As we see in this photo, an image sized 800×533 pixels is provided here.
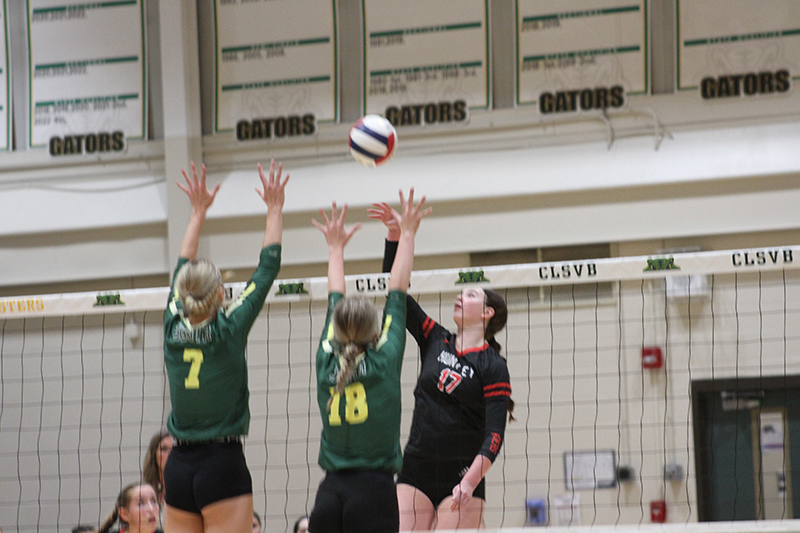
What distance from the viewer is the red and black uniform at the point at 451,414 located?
471 cm

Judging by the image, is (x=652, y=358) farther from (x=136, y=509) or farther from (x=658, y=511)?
(x=136, y=509)

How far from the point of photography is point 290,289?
5133 mm

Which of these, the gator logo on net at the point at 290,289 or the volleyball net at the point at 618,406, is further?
the volleyball net at the point at 618,406

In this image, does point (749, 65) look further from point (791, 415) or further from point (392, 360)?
point (392, 360)

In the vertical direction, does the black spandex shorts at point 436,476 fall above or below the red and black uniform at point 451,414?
below

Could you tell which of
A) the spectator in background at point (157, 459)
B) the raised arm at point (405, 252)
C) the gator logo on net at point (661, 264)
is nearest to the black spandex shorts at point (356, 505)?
the raised arm at point (405, 252)

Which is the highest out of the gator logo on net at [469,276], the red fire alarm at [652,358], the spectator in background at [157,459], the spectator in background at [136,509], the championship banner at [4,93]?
the championship banner at [4,93]

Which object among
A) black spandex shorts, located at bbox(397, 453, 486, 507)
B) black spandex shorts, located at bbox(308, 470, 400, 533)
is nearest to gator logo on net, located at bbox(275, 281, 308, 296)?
black spandex shorts, located at bbox(397, 453, 486, 507)

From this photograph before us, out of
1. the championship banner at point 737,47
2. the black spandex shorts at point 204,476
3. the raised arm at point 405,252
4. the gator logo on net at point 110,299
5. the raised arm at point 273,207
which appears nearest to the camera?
the black spandex shorts at point 204,476

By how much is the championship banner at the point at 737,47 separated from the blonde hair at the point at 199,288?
6.40 m

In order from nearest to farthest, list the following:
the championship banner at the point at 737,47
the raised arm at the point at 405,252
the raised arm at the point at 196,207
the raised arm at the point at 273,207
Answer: the raised arm at the point at 405,252 → the raised arm at the point at 273,207 → the raised arm at the point at 196,207 → the championship banner at the point at 737,47

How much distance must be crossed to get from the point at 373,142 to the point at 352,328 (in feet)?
6.62

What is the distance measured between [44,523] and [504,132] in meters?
6.88

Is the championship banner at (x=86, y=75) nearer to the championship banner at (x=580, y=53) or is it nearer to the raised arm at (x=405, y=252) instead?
the championship banner at (x=580, y=53)
